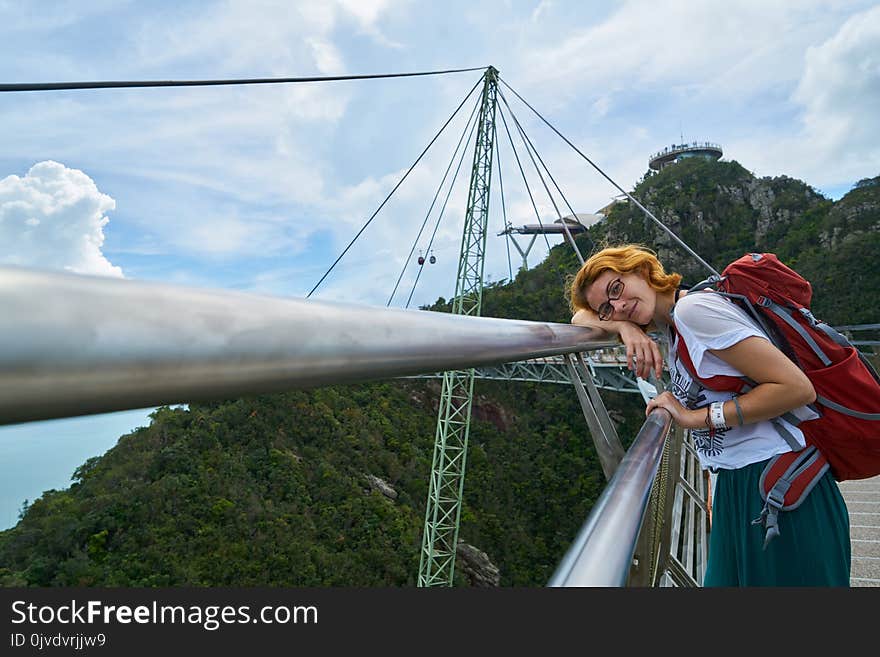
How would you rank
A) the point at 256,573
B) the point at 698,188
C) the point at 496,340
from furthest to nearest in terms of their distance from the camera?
Result: the point at 698,188
the point at 256,573
the point at 496,340

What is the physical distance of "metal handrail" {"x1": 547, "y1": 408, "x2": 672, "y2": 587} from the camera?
375mm

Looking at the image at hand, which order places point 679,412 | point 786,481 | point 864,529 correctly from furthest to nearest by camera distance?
point 864,529, point 679,412, point 786,481

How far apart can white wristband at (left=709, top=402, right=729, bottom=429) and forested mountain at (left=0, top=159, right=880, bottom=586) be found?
5.25m

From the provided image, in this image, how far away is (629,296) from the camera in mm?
1053

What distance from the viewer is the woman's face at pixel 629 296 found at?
1052 mm

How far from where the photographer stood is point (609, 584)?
1.23ft

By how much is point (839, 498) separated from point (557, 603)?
78 centimetres

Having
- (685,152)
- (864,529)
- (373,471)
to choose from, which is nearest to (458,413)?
(373,471)

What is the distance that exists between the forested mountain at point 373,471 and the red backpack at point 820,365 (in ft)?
17.2

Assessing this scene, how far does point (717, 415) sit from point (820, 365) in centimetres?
17

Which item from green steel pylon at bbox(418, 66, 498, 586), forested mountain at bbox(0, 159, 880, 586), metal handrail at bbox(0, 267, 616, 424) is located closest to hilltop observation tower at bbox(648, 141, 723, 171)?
forested mountain at bbox(0, 159, 880, 586)

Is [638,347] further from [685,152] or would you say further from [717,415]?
[685,152]

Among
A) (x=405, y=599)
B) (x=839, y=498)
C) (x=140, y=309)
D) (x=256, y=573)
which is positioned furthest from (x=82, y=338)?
(x=256, y=573)

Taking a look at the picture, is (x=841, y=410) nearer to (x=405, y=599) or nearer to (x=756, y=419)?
(x=756, y=419)
